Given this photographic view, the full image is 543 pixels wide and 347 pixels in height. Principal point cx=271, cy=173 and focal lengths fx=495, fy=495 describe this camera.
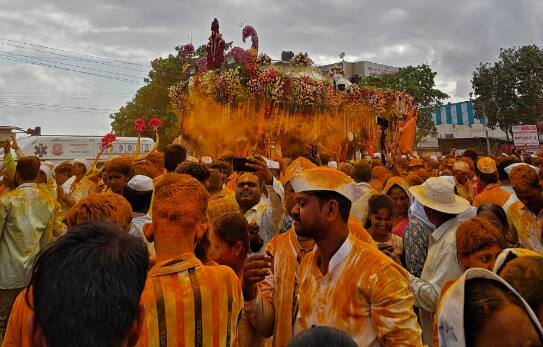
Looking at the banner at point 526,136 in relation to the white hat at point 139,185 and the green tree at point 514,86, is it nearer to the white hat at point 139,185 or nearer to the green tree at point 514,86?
the white hat at point 139,185

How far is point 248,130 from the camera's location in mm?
16266

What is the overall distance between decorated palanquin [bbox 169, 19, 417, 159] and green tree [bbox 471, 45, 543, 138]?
61.6 ft

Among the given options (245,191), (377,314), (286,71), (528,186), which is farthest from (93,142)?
(377,314)

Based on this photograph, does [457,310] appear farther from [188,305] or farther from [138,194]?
[138,194]

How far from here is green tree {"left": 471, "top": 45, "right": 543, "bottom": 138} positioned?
3344cm

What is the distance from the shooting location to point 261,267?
2.61 m

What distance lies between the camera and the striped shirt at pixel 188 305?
2156 millimetres

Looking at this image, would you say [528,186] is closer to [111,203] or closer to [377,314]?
[377,314]

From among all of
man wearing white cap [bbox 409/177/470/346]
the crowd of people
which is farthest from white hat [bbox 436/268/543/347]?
man wearing white cap [bbox 409/177/470/346]

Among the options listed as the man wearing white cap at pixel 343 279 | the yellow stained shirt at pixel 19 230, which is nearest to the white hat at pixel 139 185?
the yellow stained shirt at pixel 19 230

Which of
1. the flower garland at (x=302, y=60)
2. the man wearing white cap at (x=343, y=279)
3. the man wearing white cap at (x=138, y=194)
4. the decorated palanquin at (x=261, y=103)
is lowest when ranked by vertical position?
the man wearing white cap at (x=343, y=279)

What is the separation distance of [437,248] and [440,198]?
1.72ft

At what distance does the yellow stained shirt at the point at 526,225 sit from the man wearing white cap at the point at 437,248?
101 centimetres

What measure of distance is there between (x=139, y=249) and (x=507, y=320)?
1223 millimetres
